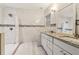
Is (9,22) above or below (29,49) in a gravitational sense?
above

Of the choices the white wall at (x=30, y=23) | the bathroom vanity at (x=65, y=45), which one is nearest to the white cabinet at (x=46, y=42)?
the bathroom vanity at (x=65, y=45)

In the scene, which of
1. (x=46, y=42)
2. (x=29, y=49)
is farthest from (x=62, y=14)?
(x=29, y=49)

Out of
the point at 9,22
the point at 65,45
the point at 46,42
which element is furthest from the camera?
the point at 46,42

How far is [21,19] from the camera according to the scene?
2.73m

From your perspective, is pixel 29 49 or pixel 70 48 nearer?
pixel 70 48

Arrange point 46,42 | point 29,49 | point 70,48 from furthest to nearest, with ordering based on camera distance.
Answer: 1. point 46,42
2. point 29,49
3. point 70,48

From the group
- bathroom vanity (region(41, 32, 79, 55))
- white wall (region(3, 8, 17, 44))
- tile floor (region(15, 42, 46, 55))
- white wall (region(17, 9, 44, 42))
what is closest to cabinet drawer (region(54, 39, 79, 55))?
bathroom vanity (region(41, 32, 79, 55))

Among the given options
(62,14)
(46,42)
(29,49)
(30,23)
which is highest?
(62,14)

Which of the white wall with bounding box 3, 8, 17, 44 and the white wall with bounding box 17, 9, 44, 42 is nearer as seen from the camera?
the white wall with bounding box 3, 8, 17, 44

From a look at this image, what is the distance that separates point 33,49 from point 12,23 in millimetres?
722

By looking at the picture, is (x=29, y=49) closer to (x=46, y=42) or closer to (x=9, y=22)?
(x=46, y=42)

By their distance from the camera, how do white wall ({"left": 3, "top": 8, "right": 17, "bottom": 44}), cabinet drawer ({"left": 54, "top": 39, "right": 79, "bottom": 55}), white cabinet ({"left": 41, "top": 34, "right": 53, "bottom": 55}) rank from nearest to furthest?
cabinet drawer ({"left": 54, "top": 39, "right": 79, "bottom": 55}) → white wall ({"left": 3, "top": 8, "right": 17, "bottom": 44}) → white cabinet ({"left": 41, "top": 34, "right": 53, "bottom": 55})

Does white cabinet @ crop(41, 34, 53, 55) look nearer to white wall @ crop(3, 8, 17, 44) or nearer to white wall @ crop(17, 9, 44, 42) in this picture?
white wall @ crop(17, 9, 44, 42)

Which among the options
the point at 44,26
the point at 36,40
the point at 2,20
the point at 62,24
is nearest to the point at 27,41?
the point at 36,40
